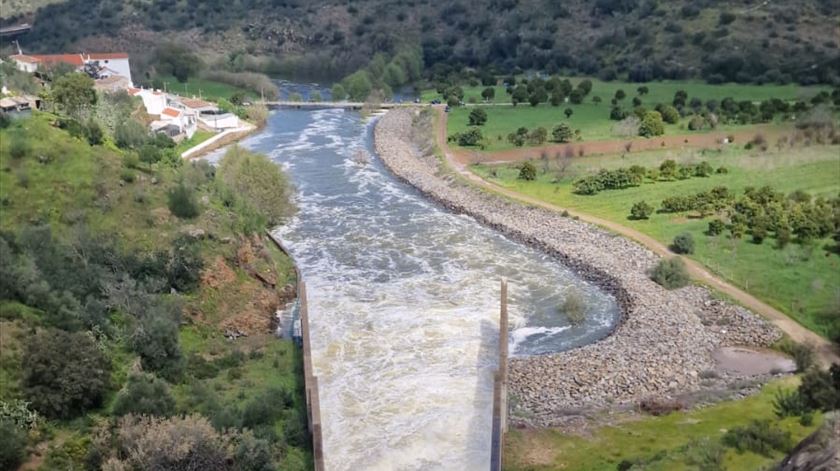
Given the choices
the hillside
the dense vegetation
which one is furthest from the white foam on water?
the hillside

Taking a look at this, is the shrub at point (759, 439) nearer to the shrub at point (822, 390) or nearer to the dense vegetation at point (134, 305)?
the shrub at point (822, 390)

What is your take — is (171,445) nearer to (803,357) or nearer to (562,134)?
(803,357)

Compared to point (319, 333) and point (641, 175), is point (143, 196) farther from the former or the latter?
point (641, 175)

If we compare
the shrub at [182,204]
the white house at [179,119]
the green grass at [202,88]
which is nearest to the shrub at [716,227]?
the shrub at [182,204]

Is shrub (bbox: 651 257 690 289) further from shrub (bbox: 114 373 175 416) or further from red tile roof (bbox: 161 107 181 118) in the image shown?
red tile roof (bbox: 161 107 181 118)

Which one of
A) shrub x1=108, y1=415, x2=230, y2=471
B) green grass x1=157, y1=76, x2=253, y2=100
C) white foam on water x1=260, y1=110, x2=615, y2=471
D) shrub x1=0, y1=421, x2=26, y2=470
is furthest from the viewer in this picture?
green grass x1=157, y1=76, x2=253, y2=100
